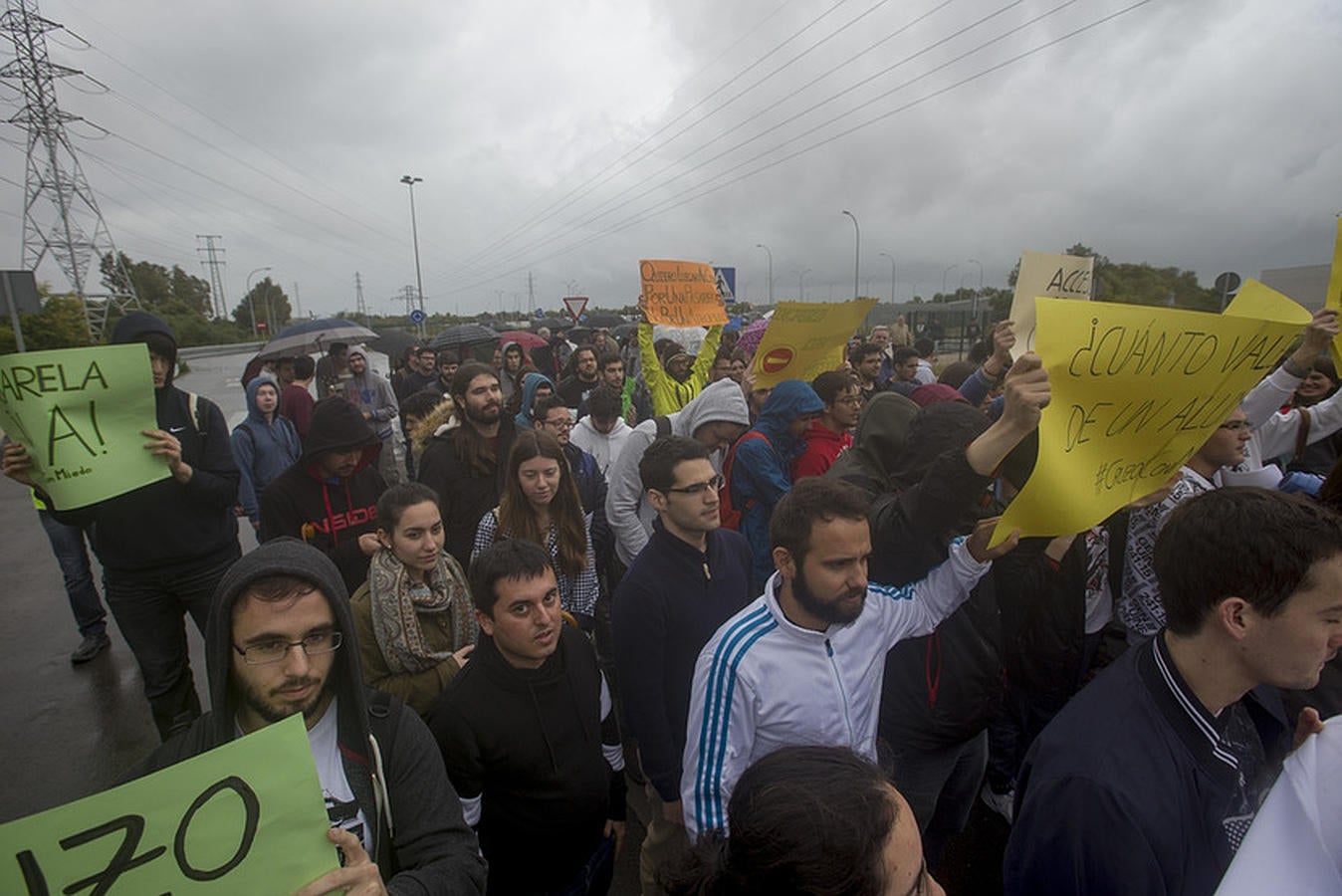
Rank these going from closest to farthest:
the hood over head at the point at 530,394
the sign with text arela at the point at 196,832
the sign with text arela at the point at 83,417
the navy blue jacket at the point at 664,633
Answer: the sign with text arela at the point at 196,832 < the sign with text arela at the point at 83,417 < the navy blue jacket at the point at 664,633 < the hood over head at the point at 530,394

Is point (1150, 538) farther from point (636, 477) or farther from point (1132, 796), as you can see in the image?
point (636, 477)

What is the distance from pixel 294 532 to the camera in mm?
3342

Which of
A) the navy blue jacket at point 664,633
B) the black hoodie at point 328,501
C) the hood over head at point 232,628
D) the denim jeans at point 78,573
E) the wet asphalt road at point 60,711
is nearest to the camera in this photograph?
the hood over head at point 232,628

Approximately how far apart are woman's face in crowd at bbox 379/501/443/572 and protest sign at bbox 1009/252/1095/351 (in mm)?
3048

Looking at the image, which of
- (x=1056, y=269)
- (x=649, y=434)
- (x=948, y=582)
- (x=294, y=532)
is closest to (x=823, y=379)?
(x=649, y=434)

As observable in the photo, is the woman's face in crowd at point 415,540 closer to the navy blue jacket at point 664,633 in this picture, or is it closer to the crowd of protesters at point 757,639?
the crowd of protesters at point 757,639

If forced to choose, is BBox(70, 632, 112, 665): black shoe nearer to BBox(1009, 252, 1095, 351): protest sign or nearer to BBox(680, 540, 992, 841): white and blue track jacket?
BBox(680, 540, 992, 841): white and blue track jacket

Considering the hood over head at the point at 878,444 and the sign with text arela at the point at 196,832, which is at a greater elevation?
the hood over head at the point at 878,444

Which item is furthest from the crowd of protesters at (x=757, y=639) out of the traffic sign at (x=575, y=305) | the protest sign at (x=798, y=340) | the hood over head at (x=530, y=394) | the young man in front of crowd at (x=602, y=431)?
the traffic sign at (x=575, y=305)

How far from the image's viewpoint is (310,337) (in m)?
9.65

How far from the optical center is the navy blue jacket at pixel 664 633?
7.99 feet

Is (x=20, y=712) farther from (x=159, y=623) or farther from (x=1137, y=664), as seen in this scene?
(x=1137, y=664)

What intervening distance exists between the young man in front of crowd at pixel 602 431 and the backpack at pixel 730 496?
3.52 feet

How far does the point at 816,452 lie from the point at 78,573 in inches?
210
